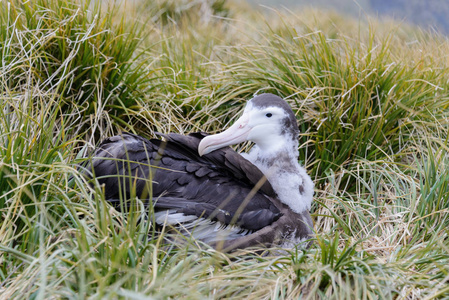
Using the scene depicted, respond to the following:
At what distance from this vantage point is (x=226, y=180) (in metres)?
3.24

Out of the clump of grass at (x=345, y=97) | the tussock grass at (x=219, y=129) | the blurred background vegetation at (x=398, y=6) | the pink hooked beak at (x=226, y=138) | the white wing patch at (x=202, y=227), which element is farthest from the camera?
the blurred background vegetation at (x=398, y=6)

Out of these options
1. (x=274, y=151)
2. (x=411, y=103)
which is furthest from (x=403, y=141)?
(x=274, y=151)

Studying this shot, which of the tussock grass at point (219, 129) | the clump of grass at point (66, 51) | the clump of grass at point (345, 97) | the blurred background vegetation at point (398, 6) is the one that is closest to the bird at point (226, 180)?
the tussock grass at point (219, 129)

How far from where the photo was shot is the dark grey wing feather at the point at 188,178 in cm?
306

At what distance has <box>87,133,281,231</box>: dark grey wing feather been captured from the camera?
10.0ft

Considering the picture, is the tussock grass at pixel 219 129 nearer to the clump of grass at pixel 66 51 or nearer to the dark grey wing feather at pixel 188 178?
the clump of grass at pixel 66 51

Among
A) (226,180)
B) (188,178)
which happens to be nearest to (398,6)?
(226,180)

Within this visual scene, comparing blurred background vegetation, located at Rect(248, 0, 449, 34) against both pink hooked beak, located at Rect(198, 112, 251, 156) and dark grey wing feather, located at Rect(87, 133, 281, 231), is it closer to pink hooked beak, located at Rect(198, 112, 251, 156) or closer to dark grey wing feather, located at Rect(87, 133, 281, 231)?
pink hooked beak, located at Rect(198, 112, 251, 156)

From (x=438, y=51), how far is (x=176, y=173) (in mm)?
3592

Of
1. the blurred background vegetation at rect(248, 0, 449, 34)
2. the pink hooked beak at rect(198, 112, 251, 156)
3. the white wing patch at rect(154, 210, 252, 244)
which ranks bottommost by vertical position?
the white wing patch at rect(154, 210, 252, 244)

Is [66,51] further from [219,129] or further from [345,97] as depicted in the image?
[345,97]

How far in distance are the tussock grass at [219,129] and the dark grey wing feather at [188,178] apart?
17cm

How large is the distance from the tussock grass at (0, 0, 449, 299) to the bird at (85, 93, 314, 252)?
0.14 m

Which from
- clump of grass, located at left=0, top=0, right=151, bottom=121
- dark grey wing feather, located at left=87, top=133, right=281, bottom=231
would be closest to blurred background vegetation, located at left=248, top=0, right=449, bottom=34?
clump of grass, located at left=0, top=0, right=151, bottom=121
